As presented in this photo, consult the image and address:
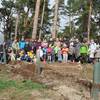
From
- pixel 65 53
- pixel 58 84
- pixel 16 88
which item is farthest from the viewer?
pixel 65 53

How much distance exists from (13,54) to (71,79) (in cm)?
902

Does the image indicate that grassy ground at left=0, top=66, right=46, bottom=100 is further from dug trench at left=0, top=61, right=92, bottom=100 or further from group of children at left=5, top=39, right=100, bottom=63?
group of children at left=5, top=39, right=100, bottom=63

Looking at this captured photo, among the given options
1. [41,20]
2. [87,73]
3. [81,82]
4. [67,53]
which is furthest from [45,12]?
[81,82]

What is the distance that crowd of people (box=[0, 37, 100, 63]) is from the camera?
24.1 meters

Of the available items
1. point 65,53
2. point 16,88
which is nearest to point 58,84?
point 16,88

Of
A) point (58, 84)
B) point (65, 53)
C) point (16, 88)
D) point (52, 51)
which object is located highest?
point (52, 51)

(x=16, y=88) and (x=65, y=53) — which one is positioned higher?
(x=65, y=53)

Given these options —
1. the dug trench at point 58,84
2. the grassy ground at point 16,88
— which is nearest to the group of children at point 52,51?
the dug trench at point 58,84

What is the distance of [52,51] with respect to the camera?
80.2ft

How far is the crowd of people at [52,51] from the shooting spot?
949 inches

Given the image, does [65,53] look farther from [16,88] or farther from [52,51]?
[16,88]

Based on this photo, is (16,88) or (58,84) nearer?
(16,88)

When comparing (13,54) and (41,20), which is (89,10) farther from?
(13,54)

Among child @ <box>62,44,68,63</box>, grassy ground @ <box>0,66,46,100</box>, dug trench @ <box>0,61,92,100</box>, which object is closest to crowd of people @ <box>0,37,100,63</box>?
child @ <box>62,44,68,63</box>
